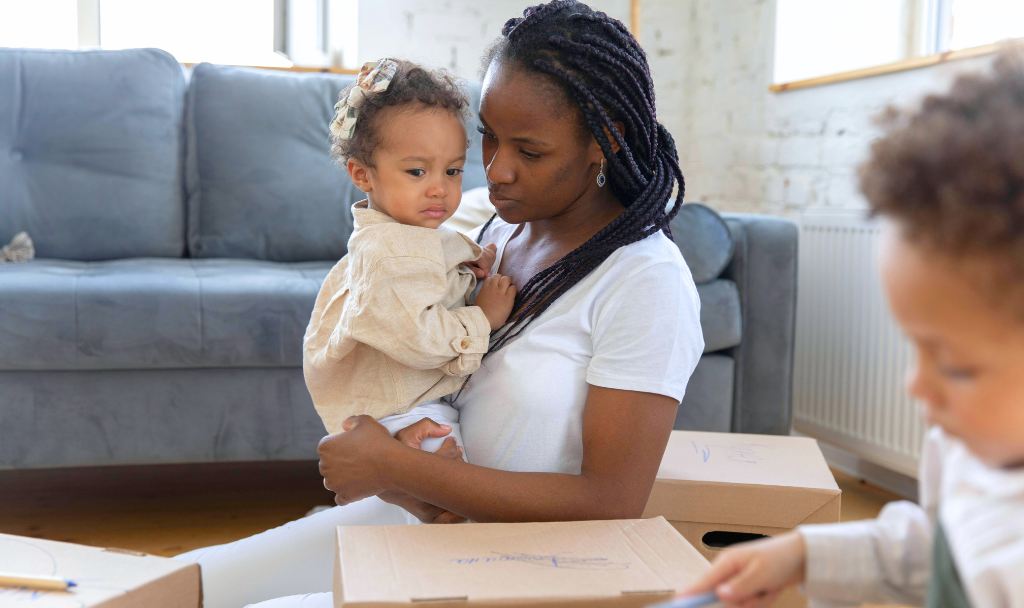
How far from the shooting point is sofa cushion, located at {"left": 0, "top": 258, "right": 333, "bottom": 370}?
5.46 feet

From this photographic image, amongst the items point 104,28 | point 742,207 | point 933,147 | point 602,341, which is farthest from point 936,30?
point 104,28

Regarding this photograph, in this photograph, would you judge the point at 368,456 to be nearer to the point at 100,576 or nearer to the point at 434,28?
the point at 100,576

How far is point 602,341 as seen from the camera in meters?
0.91

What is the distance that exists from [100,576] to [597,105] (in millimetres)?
706

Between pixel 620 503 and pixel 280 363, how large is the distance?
3.52 ft

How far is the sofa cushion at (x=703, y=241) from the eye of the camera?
74.5 inches

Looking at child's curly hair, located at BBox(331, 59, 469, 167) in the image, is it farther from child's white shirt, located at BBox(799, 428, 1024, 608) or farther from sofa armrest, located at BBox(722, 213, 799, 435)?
sofa armrest, located at BBox(722, 213, 799, 435)

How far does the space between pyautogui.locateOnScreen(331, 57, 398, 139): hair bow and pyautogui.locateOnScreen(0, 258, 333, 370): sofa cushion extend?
741 mm

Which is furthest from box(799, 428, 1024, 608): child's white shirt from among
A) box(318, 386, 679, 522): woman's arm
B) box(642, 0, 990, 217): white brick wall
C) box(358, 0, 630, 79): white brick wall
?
box(358, 0, 630, 79): white brick wall

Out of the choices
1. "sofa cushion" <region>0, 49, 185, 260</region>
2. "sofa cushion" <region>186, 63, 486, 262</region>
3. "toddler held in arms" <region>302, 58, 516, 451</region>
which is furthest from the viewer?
"sofa cushion" <region>186, 63, 486, 262</region>

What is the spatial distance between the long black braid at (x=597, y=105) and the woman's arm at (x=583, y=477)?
0.55 ft

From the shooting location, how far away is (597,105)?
3.15 feet

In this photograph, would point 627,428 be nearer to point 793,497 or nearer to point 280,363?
point 793,497

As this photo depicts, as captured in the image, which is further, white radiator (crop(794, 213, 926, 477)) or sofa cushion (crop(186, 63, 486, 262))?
sofa cushion (crop(186, 63, 486, 262))
